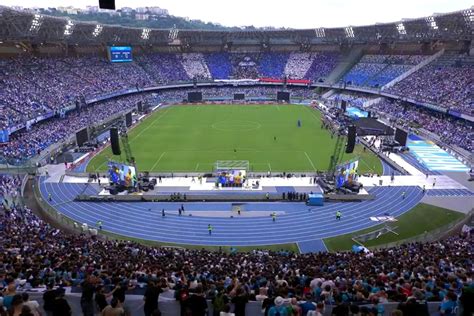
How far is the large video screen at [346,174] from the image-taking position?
117 ft

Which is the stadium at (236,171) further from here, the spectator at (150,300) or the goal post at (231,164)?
the goal post at (231,164)

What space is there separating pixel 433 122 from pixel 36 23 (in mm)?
62638

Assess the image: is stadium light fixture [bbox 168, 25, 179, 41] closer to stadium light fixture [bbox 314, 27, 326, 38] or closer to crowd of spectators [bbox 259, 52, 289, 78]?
crowd of spectators [bbox 259, 52, 289, 78]

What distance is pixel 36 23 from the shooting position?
62.1 metres

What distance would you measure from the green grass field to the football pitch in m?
10.7

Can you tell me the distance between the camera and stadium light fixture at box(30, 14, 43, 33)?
6041 centimetres

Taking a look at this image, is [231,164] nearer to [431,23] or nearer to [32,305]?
[32,305]

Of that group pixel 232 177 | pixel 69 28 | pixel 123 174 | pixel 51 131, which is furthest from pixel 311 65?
pixel 123 174

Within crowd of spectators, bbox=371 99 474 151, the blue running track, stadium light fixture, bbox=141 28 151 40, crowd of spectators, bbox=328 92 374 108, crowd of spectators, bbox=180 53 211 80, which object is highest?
stadium light fixture, bbox=141 28 151 40

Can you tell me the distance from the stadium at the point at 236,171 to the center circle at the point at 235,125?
49 cm

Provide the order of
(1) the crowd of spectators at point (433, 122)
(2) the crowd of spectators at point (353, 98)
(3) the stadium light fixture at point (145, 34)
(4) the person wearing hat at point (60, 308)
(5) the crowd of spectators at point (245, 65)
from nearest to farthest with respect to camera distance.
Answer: (4) the person wearing hat at point (60, 308) → (1) the crowd of spectators at point (433, 122) → (2) the crowd of spectators at point (353, 98) → (3) the stadium light fixture at point (145, 34) → (5) the crowd of spectators at point (245, 65)

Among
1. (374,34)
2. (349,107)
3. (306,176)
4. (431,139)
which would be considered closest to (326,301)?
(306,176)

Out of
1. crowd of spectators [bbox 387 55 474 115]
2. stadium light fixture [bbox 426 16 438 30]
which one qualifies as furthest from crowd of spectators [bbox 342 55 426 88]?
stadium light fixture [bbox 426 16 438 30]

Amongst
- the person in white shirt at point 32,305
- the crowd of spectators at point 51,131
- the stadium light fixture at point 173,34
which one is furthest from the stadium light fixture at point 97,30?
the person in white shirt at point 32,305
